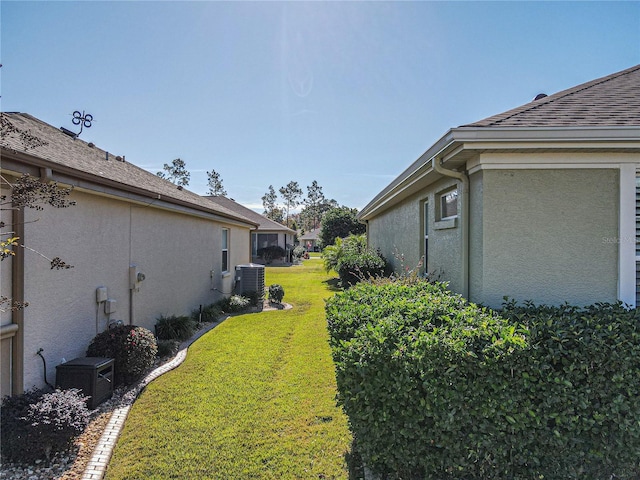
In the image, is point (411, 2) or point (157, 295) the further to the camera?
point (157, 295)

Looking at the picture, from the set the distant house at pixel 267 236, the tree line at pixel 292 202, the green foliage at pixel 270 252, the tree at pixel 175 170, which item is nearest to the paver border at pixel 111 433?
the distant house at pixel 267 236

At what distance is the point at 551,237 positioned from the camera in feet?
13.3

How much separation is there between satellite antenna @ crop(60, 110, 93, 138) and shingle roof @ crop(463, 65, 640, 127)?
29.6ft

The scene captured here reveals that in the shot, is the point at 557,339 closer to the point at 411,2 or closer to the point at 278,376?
the point at 278,376

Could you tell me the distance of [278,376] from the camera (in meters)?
5.80

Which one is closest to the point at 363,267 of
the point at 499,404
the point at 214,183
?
the point at 499,404

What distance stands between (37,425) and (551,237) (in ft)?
20.1

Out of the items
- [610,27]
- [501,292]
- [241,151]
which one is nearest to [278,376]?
[501,292]

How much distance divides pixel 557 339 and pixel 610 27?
7.36 m

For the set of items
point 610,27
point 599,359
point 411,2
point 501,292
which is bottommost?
point 599,359

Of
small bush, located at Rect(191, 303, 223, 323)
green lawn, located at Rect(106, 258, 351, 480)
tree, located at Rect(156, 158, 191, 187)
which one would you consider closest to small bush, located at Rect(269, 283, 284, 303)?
small bush, located at Rect(191, 303, 223, 323)

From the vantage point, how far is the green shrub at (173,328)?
7.87 meters

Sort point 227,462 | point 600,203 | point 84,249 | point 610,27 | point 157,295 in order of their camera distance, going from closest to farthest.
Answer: point 227,462 < point 600,203 < point 84,249 < point 610,27 < point 157,295

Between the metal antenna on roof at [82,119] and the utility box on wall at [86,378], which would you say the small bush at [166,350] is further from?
the metal antenna on roof at [82,119]
